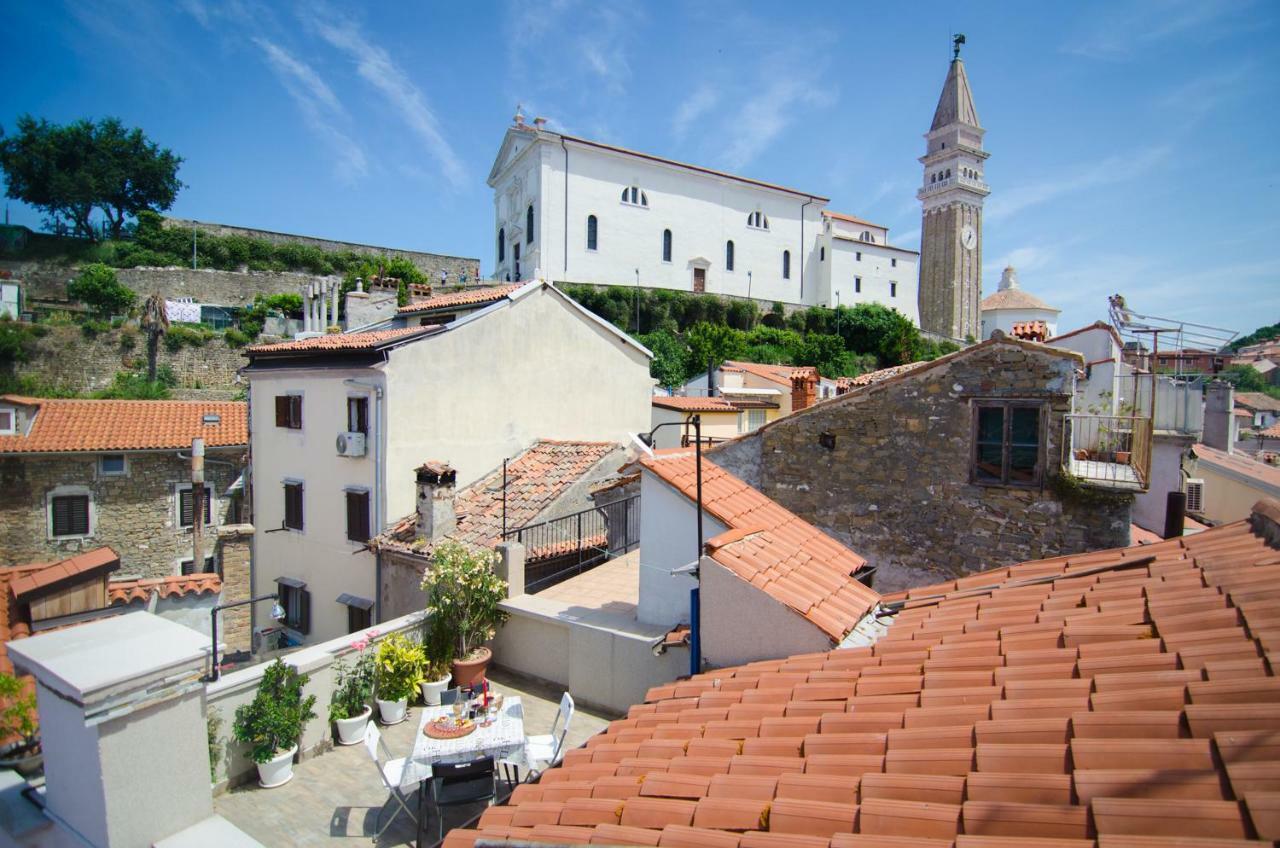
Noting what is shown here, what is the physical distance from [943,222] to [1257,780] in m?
69.0

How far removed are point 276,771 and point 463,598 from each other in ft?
7.78

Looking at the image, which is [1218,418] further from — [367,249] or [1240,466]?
[367,249]

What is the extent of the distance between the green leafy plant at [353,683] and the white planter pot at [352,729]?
6cm

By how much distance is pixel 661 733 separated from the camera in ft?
11.5

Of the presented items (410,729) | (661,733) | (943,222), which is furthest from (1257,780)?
(943,222)

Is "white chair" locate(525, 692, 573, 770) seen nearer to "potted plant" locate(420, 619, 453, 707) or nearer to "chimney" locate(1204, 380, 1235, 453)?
"potted plant" locate(420, 619, 453, 707)

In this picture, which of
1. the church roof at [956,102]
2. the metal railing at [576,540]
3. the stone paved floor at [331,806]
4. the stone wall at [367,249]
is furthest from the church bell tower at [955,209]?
the stone paved floor at [331,806]

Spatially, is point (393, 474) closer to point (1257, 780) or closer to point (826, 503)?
point (826, 503)

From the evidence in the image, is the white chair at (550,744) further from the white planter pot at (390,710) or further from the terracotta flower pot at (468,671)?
the white planter pot at (390,710)

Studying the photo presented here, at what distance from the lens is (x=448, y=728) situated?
5.32m

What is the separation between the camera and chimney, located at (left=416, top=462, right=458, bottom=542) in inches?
408

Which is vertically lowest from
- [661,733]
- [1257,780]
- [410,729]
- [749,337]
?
[410,729]

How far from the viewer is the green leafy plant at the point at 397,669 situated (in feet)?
21.4

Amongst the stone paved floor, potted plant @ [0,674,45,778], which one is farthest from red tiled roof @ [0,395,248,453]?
potted plant @ [0,674,45,778]
